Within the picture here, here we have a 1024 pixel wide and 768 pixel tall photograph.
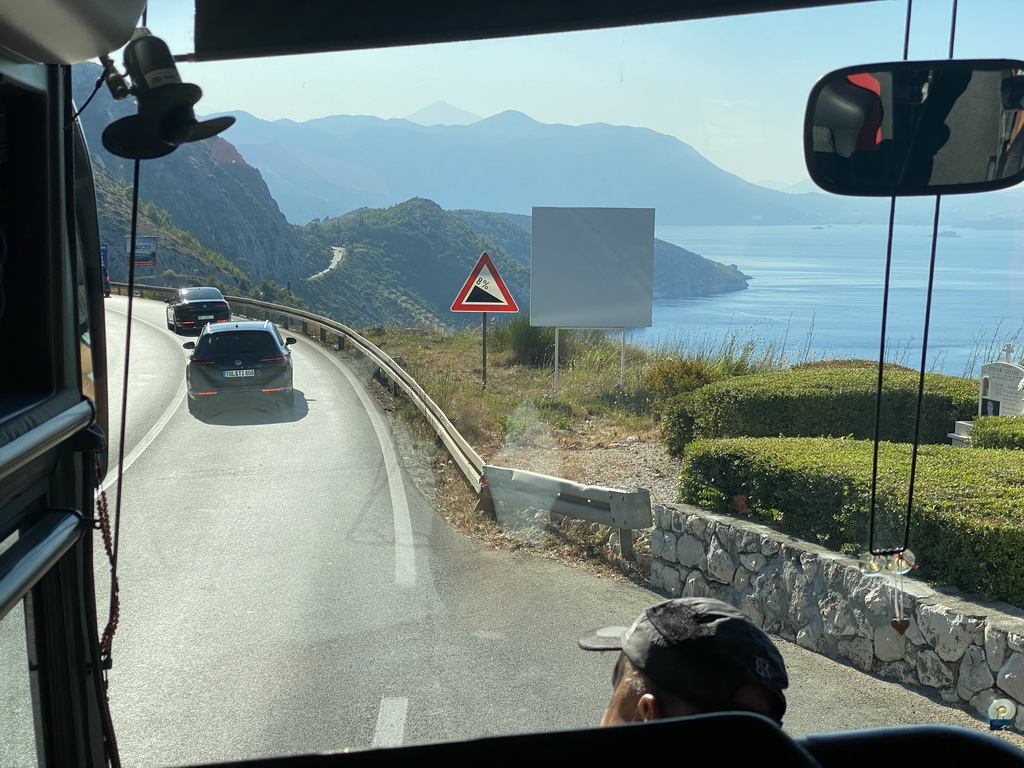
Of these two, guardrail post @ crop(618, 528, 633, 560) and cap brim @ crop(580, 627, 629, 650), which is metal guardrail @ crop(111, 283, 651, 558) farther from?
cap brim @ crop(580, 627, 629, 650)

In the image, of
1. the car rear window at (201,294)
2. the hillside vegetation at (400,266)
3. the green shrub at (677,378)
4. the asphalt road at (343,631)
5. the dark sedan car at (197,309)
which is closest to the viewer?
the asphalt road at (343,631)

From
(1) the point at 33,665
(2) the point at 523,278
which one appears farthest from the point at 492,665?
(2) the point at 523,278

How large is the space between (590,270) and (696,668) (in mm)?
15766

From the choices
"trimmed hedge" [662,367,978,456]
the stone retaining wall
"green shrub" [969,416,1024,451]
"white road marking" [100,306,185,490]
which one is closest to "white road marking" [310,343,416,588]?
the stone retaining wall

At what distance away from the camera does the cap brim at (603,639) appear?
2.44 metres

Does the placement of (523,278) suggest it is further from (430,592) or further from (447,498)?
(430,592)

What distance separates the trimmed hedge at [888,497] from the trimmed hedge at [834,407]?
7.32 feet

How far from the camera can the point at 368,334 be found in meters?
31.2

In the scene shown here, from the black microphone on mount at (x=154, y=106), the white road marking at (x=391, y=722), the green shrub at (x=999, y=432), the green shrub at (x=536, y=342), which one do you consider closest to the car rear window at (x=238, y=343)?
the green shrub at (x=536, y=342)

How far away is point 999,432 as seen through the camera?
8.82 meters

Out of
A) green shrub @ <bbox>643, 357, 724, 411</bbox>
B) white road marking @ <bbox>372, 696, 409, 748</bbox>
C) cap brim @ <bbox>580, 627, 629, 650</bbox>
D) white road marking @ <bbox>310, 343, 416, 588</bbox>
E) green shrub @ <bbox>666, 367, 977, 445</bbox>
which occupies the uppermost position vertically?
cap brim @ <bbox>580, 627, 629, 650</bbox>

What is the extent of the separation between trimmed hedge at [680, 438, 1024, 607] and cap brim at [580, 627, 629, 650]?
152 inches

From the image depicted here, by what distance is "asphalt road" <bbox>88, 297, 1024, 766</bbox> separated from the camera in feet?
18.2

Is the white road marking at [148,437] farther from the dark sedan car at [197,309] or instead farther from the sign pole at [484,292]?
the dark sedan car at [197,309]
